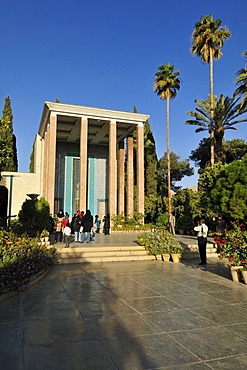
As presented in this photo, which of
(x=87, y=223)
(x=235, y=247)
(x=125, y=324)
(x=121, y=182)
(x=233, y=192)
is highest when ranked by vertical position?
(x=121, y=182)

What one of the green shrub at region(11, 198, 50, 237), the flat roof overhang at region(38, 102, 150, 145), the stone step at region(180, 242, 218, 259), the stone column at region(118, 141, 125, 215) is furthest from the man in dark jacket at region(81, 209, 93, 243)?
the stone column at region(118, 141, 125, 215)

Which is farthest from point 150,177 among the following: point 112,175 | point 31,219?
point 31,219

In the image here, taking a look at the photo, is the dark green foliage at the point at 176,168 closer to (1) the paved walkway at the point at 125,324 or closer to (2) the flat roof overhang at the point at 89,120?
(2) the flat roof overhang at the point at 89,120

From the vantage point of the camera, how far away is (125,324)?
13.7 ft

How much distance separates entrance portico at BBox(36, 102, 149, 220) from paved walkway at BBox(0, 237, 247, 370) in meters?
16.1

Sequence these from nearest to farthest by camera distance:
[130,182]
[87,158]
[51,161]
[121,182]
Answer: [51,161], [130,182], [121,182], [87,158]

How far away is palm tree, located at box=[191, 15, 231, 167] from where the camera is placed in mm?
22359

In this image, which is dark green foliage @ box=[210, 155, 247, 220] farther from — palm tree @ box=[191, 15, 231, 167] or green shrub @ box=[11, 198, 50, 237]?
palm tree @ box=[191, 15, 231, 167]

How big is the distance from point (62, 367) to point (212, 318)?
2532 mm

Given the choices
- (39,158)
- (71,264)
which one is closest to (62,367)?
(71,264)

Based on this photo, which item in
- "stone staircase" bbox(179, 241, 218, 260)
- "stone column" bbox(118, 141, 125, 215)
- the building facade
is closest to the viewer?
"stone staircase" bbox(179, 241, 218, 260)

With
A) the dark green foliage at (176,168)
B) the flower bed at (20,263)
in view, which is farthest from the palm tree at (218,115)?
the flower bed at (20,263)

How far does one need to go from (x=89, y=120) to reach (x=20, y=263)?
19114mm

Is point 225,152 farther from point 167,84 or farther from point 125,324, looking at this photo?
point 125,324
